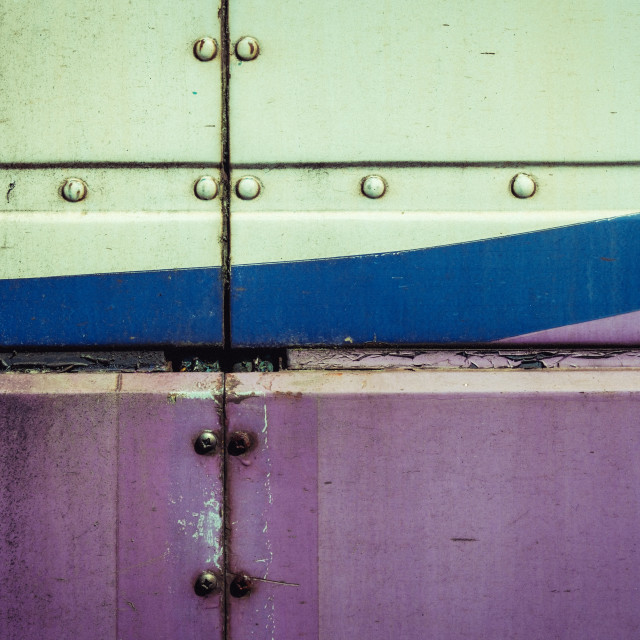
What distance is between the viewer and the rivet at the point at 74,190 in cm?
98

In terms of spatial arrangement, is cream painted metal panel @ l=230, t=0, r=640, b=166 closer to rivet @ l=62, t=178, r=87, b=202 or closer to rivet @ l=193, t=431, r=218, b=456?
rivet @ l=62, t=178, r=87, b=202

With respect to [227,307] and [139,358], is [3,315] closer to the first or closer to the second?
[139,358]

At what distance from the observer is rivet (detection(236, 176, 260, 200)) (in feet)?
3.22

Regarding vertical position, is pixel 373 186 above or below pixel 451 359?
above

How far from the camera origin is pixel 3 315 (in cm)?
98

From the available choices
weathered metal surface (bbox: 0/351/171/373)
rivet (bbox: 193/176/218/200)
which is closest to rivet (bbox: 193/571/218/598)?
weathered metal surface (bbox: 0/351/171/373)

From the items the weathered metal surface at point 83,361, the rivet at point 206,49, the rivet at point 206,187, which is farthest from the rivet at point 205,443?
the rivet at point 206,49

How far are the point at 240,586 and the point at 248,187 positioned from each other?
0.72 metres

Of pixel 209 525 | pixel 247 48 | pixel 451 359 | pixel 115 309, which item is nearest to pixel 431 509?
pixel 451 359

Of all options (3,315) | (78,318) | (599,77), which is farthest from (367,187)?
(3,315)

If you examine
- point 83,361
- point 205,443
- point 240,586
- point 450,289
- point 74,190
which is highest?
point 74,190

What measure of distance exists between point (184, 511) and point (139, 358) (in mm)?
293

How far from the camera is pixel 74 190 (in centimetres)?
98

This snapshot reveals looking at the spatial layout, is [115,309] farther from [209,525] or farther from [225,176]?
[209,525]
